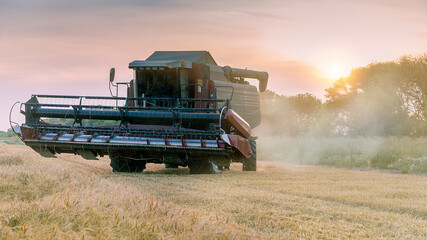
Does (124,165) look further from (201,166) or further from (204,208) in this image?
(204,208)

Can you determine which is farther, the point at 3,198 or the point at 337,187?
the point at 337,187

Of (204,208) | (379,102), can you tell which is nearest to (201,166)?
(204,208)

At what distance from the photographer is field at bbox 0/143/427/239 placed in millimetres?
4586

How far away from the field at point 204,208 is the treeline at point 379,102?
990 inches

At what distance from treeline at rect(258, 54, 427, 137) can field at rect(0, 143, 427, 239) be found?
25.1 m

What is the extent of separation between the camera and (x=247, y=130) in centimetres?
1198

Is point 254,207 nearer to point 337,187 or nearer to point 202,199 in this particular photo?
point 202,199

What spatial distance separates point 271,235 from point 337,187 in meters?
5.45

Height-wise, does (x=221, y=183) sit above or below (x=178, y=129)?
below

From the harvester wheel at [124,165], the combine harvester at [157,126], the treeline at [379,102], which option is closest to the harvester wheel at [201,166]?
the combine harvester at [157,126]

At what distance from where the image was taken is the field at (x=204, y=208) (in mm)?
4586

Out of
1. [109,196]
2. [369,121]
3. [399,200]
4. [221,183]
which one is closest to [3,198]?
[109,196]

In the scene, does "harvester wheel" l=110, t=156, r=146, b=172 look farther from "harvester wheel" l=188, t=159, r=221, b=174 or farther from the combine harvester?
"harvester wheel" l=188, t=159, r=221, b=174

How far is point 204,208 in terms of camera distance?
22.9ft
